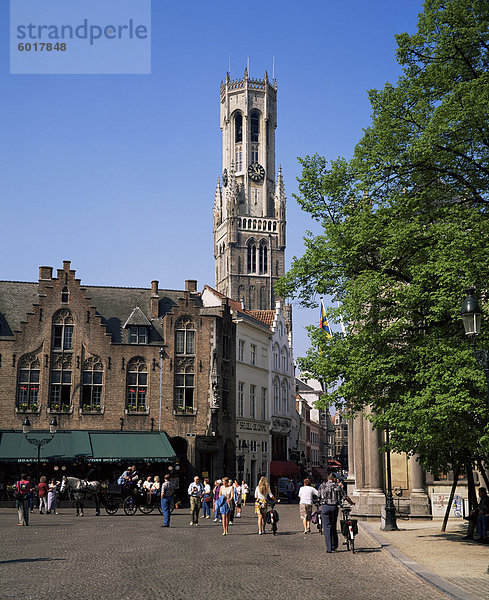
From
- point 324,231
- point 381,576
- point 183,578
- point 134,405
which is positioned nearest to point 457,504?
point 324,231

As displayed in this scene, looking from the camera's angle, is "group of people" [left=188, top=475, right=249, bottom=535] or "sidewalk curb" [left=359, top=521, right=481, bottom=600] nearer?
"sidewalk curb" [left=359, top=521, right=481, bottom=600]

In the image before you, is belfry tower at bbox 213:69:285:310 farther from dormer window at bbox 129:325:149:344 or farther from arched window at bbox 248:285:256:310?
dormer window at bbox 129:325:149:344

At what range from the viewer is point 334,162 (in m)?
22.0

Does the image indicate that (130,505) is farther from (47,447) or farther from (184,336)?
(184,336)

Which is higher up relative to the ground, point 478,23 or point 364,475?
point 478,23

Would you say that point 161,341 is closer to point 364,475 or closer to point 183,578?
point 364,475

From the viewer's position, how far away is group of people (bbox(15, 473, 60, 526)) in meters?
24.2

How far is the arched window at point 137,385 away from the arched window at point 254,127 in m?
97.9

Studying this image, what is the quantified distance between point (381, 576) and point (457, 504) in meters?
15.6

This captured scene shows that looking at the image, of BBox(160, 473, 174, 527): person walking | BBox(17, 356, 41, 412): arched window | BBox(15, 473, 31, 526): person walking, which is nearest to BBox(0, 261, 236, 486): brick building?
BBox(17, 356, 41, 412): arched window

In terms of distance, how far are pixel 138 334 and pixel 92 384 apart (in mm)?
4313

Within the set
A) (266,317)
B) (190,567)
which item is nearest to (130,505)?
(190,567)

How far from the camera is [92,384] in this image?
47344 millimetres

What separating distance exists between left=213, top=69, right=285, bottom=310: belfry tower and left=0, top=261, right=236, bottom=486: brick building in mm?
79770
